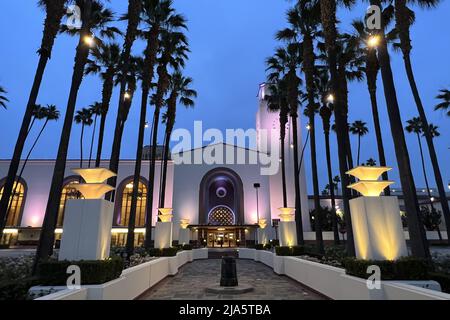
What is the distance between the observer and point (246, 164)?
37594mm

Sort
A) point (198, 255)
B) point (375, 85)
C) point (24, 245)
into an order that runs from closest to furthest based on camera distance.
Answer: point (375, 85)
point (198, 255)
point (24, 245)

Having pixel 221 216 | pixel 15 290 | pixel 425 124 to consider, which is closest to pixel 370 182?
pixel 15 290

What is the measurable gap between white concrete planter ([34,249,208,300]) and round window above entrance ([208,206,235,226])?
24.4 meters

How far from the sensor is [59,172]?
9.85m

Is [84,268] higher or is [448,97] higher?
[448,97]

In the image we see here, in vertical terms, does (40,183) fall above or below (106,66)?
below

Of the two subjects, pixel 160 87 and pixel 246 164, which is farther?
pixel 246 164

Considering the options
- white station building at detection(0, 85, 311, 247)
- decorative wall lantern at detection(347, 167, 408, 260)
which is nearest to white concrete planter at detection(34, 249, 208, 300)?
decorative wall lantern at detection(347, 167, 408, 260)

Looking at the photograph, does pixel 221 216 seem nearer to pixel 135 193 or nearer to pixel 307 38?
pixel 135 193

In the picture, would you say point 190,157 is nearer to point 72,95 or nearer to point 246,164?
point 246,164

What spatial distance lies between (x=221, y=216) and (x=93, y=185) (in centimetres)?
3262

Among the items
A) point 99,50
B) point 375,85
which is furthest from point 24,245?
point 375,85

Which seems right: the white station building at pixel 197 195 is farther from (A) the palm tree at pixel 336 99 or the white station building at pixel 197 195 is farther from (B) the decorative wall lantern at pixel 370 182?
(B) the decorative wall lantern at pixel 370 182
